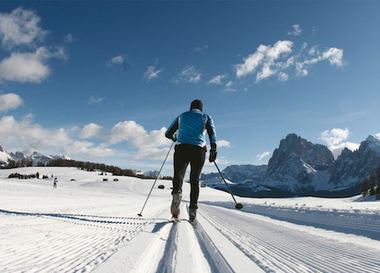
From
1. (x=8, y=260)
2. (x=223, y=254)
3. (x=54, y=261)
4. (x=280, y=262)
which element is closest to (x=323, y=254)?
(x=280, y=262)

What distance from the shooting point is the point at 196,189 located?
7.68 metres

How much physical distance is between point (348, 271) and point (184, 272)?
139 centimetres

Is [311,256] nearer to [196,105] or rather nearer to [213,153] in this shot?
[213,153]

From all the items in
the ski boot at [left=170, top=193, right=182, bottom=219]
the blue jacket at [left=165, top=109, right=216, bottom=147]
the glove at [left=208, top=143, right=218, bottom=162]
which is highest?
the blue jacket at [left=165, top=109, right=216, bottom=147]

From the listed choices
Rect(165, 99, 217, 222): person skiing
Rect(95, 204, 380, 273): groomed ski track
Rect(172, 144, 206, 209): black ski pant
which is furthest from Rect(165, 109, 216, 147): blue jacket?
Rect(95, 204, 380, 273): groomed ski track

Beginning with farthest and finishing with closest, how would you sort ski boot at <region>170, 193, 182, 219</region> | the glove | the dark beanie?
the dark beanie → the glove → ski boot at <region>170, 193, 182, 219</region>

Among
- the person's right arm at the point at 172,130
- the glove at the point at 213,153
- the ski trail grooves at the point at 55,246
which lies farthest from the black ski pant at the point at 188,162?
the ski trail grooves at the point at 55,246

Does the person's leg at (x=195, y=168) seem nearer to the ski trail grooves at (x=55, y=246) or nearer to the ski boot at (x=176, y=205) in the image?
the ski boot at (x=176, y=205)

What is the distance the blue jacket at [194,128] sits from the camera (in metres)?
7.69

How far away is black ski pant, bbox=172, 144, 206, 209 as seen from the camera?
758cm

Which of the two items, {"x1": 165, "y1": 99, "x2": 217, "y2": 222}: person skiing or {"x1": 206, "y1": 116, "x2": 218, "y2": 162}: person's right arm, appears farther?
{"x1": 206, "y1": 116, "x2": 218, "y2": 162}: person's right arm

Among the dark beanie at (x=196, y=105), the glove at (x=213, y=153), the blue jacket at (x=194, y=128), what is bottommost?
the glove at (x=213, y=153)

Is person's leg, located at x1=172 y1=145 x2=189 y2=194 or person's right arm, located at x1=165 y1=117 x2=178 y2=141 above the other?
person's right arm, located at x1=165 y1=117 x2=178 y2=141

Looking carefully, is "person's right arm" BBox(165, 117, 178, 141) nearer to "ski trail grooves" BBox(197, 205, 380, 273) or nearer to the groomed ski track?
the groomed ski track
